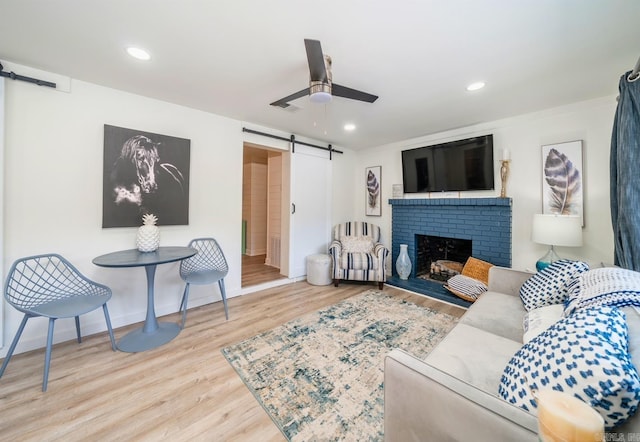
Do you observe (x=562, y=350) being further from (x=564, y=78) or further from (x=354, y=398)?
(x=564, y=78)

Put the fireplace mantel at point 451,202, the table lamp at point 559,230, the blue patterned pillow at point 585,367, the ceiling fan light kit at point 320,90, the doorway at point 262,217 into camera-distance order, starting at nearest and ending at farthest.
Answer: the blue patterned pillow at point 585,367
the ceiling fan light kit at point 320,90
the table lamp at point 559,230
the fireplace mantel at point 451,202
the doorway at point 262,217

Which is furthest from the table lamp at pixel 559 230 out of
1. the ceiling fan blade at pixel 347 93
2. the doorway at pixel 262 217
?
the doorway at pixel 262 217

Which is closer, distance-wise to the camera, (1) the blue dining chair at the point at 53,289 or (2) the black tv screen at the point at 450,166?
(1) the blue dining chair at the point at 53,289

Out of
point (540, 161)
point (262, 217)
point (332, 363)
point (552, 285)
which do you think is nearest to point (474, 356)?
point (552, 285)

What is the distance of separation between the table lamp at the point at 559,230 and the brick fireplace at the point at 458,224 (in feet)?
1.79

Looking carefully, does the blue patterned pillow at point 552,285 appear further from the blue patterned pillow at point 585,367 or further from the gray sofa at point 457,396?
the blue patterned pillow at point 585,367

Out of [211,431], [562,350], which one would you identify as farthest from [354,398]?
[562,350]

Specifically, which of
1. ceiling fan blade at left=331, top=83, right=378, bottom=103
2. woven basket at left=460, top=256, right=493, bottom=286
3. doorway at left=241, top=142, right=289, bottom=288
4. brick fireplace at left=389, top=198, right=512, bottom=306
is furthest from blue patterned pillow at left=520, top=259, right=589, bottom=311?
doorway at left=241, top=142, right=289, bottom=288

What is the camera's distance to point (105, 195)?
2.35 metres

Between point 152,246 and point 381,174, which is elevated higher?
point 381,174

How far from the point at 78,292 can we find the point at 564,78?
454cm

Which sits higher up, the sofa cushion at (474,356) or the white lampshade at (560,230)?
the white lampshade at (560,230)

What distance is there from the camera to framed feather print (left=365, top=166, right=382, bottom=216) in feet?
14.6

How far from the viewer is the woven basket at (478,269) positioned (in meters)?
3.05
